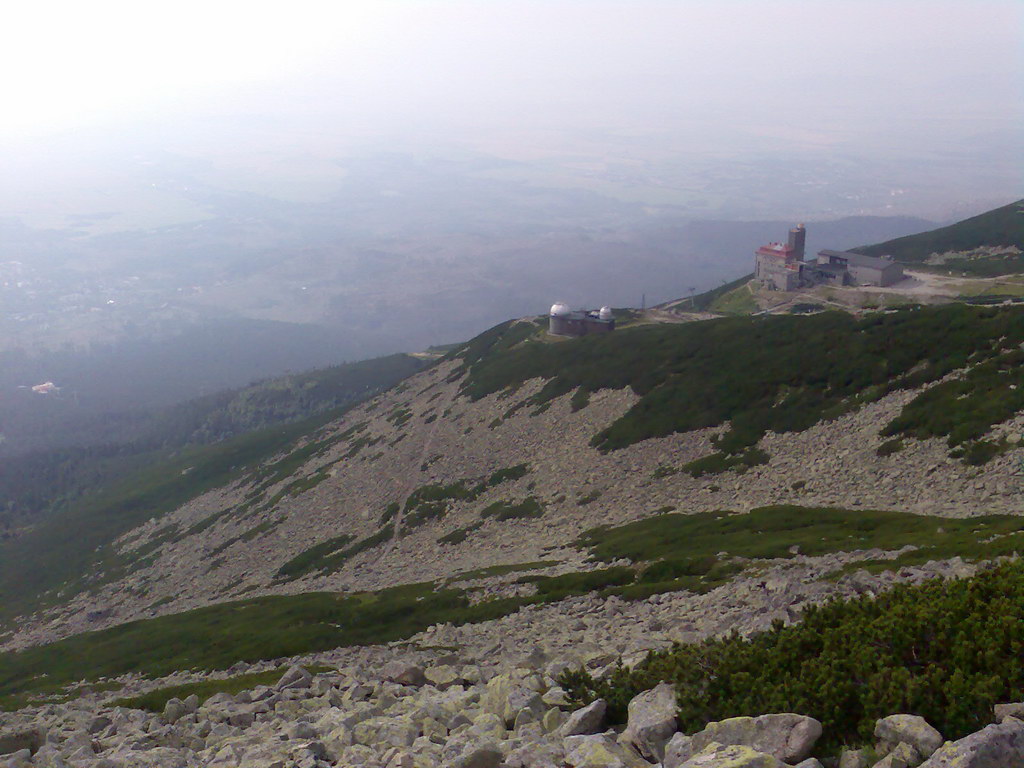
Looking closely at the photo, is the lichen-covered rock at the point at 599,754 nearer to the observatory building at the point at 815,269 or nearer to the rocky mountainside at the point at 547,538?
the rocky mountainside at the point at 547,538

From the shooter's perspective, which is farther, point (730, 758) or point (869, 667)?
point (869, 667)

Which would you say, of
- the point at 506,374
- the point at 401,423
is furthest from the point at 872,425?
the point at 401,423

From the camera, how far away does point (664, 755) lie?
13633 mm

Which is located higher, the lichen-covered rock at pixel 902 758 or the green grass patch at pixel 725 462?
the lichen-covered rock at pixel 902 758

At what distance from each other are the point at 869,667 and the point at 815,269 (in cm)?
12140

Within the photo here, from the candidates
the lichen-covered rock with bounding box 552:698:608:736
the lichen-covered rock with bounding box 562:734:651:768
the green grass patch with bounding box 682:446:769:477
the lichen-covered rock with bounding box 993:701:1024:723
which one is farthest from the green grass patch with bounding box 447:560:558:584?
the lichen-covered rock with bounding box 993:701:1024:723

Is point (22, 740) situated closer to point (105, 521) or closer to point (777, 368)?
point (777, 368)

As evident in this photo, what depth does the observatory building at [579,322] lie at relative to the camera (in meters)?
116

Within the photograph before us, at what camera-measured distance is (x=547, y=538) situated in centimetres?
5666

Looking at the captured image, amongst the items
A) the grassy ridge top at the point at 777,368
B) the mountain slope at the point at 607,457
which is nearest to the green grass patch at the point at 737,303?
the grassy ridge top at the point at 777,368

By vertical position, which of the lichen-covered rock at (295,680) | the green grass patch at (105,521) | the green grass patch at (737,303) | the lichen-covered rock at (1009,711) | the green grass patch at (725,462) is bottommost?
the green grass patch at (105,521)

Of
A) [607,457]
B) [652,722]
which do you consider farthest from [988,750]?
[607,457]

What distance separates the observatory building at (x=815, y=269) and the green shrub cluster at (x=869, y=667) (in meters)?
110

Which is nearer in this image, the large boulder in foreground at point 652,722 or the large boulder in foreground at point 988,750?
the large boulder in foreground at point 988,750
